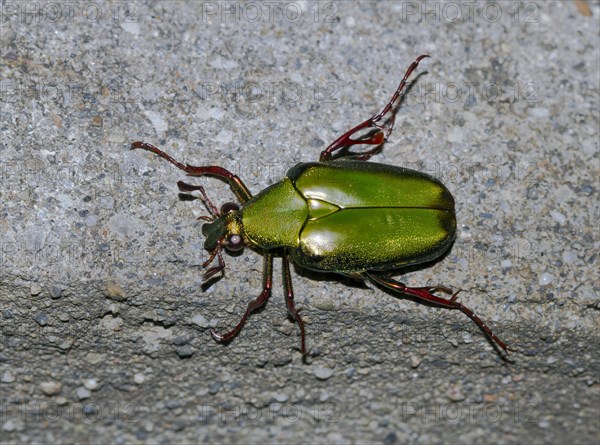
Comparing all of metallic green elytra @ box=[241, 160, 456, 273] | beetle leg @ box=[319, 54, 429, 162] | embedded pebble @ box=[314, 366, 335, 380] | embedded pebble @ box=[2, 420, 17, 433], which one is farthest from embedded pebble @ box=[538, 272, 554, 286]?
embedded pebble @ box=[2, 420, 17, 433]

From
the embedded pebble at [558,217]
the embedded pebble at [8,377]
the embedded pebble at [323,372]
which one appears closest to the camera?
the embedded pebble at [8,377]

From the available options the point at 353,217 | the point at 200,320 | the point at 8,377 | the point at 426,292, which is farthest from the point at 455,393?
the point at 8,377

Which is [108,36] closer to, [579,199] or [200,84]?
[200,84]

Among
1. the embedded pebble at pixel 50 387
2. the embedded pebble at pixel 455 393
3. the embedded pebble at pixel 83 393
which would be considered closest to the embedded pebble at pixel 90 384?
the embedded pebble at pixel 83 393

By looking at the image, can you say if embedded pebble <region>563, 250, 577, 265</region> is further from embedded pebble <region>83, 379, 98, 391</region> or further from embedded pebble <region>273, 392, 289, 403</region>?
embedded pebble <region>83, 379, 98, 391</region>

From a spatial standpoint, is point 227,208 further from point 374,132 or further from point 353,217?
point 374,132

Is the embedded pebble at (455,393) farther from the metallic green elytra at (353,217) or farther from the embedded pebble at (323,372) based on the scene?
the metallic green elytra at (353,217)
